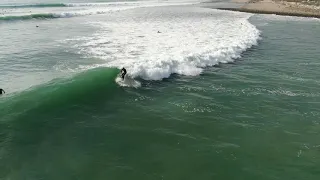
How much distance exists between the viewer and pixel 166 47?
68.4 ft

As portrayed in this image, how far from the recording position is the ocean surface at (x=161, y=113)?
8227 millimetres

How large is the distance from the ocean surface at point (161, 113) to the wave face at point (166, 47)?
12 centimetres

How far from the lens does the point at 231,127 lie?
10.2m

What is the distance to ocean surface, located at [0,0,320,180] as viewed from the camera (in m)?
8.23

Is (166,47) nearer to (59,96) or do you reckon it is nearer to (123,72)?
(123,72)

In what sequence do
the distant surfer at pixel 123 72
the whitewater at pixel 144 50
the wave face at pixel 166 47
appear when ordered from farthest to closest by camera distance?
the wave face at pixel 166 47 → the whitewater at pixel 144 50 → the distant surfer at pixel 123 72

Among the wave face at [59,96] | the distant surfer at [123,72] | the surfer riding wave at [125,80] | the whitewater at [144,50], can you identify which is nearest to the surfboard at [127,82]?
the surfer riding wave at [125,80]

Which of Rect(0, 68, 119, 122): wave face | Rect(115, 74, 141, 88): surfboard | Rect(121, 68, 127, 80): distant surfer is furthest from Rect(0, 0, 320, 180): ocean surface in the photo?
Rect(121, 68, 127, 80): distant surfer

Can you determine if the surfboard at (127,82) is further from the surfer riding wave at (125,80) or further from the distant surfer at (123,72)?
the distant surfer at (123,72)

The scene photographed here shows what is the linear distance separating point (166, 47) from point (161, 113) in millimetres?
10377

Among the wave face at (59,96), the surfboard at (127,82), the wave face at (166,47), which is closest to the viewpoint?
the wave face at (59,96)

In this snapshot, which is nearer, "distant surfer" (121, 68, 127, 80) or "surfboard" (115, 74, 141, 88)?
"surfboard" (115, 74, 141, 88)

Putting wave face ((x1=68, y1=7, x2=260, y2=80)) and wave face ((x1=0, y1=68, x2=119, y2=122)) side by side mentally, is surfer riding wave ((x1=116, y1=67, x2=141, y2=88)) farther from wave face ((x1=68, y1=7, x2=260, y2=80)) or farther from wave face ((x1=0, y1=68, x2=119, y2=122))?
wave face ((x1=68, y1=7, x2=260, y2=80))

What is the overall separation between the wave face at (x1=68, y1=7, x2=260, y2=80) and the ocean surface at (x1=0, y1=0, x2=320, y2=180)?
0.12m
